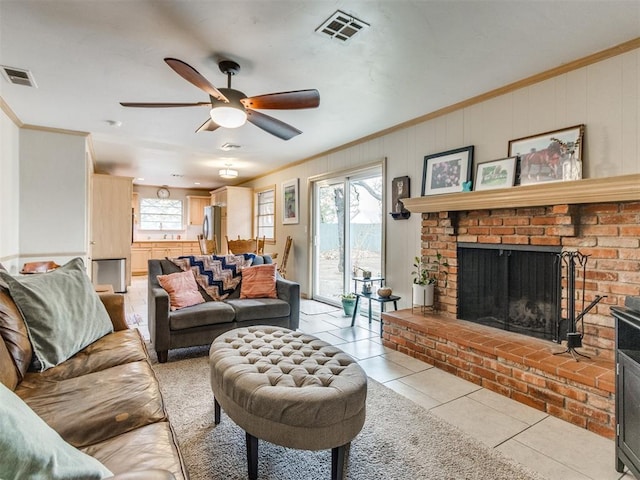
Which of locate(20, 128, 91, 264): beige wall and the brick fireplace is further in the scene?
locate(20, 128, 91, 264): beige wall

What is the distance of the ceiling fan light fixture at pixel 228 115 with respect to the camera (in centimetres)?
248

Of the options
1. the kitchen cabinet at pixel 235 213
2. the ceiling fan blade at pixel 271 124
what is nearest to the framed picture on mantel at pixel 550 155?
the ceiling fan blade at pixel 271 124

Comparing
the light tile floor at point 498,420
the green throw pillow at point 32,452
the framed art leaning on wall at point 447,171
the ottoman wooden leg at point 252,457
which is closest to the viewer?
the green throw pillow at point 32,452

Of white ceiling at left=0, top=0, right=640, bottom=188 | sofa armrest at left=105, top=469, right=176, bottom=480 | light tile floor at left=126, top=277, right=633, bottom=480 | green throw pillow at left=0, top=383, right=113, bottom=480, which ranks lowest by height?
light tile floor at left=126, top=277, right=633, bottom=480

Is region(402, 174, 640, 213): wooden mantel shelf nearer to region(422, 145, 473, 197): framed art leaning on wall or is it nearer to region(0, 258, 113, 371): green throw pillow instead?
region(422, 145, 473, 197): framed art leaning on wall

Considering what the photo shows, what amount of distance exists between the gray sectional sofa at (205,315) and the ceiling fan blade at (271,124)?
1555 millimetres

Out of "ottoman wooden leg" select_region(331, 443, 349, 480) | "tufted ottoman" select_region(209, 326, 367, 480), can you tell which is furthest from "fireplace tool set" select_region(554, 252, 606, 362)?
"ottoman wooden leg" select_region(331, 443, 349, 480)

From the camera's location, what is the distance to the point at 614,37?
219 centimetres

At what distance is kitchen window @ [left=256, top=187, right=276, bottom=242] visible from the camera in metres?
7.05

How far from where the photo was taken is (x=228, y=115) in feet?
8.29

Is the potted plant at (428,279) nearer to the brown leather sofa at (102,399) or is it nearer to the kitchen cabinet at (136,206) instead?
the brown leather sofa at (102,399)

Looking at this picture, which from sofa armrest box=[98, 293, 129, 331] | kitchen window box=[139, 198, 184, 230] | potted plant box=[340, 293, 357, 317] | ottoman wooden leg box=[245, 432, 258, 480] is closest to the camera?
ottoman wooden leg box=[245, 432, 258, 480]

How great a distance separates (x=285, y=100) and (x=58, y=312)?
1.91 metres

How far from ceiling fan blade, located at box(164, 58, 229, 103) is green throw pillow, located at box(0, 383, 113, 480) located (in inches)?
68.7
